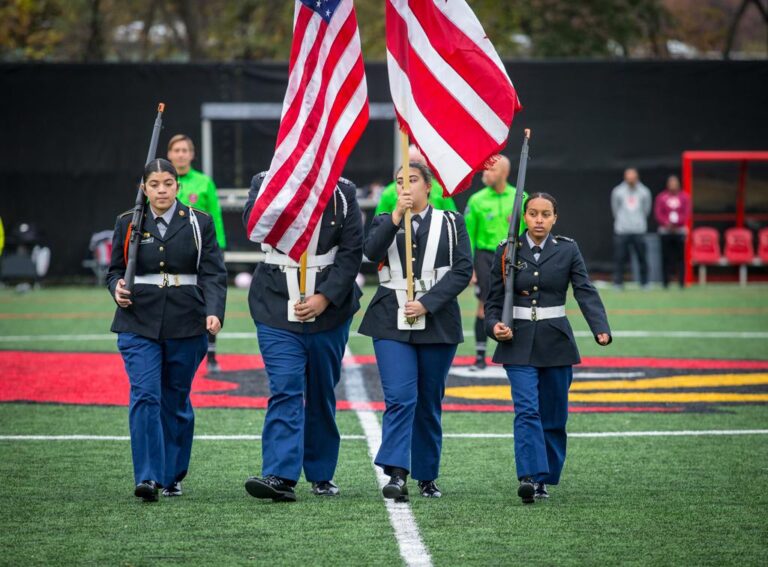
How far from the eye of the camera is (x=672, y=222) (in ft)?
84.7

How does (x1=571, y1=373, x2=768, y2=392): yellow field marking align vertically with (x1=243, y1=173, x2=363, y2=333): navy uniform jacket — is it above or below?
below

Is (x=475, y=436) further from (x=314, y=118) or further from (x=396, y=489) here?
(x=314, y=118)

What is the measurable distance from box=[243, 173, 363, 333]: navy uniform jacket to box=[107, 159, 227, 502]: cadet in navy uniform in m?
0.24

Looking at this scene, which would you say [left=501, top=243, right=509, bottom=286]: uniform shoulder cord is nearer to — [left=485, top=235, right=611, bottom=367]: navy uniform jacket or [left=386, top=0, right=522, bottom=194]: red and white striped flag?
[left=485, top=235, right=611, bottom=367]: navy uniform jacket

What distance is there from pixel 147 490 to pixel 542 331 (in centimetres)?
236

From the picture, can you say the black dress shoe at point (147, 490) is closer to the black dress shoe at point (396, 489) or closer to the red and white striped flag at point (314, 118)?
the black dress shoe at point (396, 489)

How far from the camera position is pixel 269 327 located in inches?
299

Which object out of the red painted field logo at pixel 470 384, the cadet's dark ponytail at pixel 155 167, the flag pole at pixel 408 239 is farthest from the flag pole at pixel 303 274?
the red painted field logo at pixel 470 384

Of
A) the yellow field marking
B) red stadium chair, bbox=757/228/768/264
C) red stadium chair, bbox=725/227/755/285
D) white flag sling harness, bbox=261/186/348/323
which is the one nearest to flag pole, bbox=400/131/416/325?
white flag sling harness, bbox=261/186/348/323

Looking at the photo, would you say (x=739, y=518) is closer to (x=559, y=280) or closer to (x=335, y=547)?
(x=559, y=280)

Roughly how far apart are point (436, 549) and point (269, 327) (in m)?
1.88

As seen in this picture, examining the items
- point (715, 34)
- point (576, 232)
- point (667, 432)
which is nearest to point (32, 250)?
point (576, 232)

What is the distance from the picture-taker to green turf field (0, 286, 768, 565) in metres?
6.25

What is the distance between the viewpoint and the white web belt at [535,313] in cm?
768
